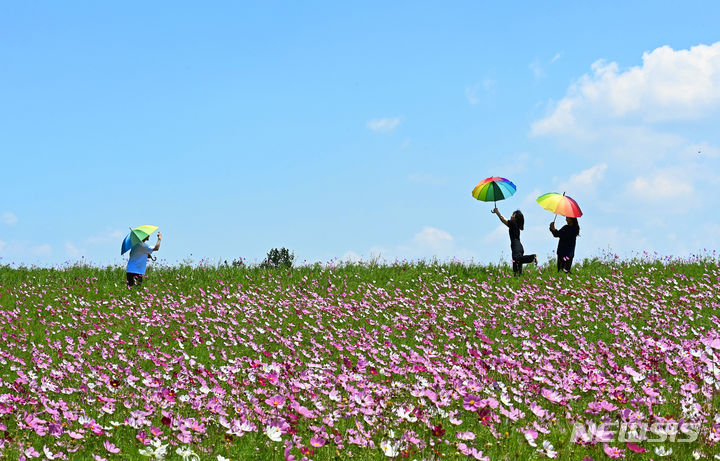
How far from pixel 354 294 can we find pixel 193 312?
3.29 m

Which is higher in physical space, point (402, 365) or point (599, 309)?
point (599, 309)

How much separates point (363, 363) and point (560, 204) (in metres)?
10.3

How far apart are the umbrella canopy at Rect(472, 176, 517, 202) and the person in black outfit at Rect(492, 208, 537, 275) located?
27.6 inches

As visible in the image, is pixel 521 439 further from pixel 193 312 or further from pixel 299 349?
pixel 193 312

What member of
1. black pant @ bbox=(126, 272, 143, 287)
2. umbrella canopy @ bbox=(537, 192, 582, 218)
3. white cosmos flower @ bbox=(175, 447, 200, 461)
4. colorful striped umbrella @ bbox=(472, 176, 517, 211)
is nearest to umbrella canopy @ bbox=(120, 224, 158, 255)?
black pant @ bbox=(126, 272, 143, 287)

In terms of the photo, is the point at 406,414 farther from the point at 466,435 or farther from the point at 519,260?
the point at 519,260

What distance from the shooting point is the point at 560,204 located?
15.1 metres

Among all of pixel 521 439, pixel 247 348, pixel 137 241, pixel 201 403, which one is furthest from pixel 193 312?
pixel 521 439

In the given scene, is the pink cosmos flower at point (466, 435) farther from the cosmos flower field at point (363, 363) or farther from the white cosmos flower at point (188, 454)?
the white cosmos flower at point (188, 454)

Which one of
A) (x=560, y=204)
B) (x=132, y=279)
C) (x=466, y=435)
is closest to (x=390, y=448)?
(x=466, y=435)

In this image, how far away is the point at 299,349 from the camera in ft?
29.3

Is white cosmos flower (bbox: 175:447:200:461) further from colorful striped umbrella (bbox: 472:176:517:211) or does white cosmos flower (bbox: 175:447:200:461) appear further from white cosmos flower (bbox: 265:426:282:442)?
colorful striped umbrella (bbox: 472:176:517:211)

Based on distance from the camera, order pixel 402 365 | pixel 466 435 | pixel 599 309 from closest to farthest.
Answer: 1. pixel 466 435
2. pixel 402 365
3. pixel 599 309

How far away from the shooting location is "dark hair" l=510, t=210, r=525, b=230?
1655 centimetres
